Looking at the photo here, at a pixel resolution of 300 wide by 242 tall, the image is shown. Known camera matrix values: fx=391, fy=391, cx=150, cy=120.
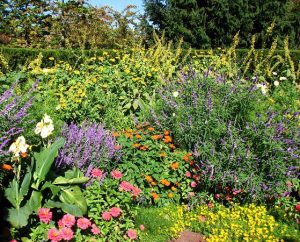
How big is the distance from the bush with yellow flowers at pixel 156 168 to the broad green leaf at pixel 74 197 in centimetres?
95

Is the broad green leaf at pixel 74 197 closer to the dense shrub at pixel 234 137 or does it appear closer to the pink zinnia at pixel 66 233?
the pink zinnia at pixel 66 233

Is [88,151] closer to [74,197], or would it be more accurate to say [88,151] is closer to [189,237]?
[74,197]

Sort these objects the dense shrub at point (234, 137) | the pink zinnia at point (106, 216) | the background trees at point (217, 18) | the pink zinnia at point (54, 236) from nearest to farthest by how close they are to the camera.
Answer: the pink zinnia at point (54, 236)
the pink zinnia at point (106, 216)
the dense shrub at point (234, 137)
the background trees at point (217, 18)

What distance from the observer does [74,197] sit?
129 inches

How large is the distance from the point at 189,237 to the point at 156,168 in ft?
2.77

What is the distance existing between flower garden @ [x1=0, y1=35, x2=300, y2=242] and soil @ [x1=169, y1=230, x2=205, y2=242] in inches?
2.2

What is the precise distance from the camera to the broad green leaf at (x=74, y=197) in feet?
10.6

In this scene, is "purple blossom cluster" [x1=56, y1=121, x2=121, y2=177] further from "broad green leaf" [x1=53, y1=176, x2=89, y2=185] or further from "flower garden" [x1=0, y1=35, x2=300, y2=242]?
"broad green leaf" [x1=53, y1=176, x2=89, y2=185]

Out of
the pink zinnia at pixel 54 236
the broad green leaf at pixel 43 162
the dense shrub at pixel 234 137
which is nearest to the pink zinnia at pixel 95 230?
the pink zinnia at pixel 54 236

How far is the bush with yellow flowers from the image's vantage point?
14.1 feet

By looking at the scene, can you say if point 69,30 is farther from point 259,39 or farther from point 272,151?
point 272,151

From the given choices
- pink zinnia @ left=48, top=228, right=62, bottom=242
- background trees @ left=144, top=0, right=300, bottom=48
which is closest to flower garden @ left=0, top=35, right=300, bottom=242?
pink zinnia @ left=48, top=228, right=62, bottom=242

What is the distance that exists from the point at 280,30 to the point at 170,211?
1518cm

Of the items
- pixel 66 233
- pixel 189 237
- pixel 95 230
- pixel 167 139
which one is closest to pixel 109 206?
pixel 95 230
